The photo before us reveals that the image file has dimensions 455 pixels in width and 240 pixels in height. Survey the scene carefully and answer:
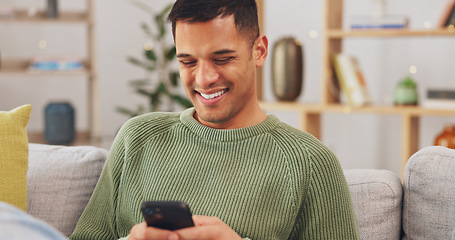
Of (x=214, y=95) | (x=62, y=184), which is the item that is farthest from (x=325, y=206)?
(x=62, y=184)

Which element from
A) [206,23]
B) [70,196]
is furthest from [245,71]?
[70,196]

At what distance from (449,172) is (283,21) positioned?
2817 mm

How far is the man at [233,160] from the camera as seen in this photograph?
3.67 ft

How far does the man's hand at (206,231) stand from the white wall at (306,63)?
274 centimetres

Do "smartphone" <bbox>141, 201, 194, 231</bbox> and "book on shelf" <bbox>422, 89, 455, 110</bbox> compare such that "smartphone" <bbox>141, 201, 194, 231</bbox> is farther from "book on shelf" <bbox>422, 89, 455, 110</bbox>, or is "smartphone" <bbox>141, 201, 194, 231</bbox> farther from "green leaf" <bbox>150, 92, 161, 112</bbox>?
"green leaf" <bbox>150, 92, 161, 112</bbox>

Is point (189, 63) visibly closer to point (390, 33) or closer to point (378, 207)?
point (378, 207)

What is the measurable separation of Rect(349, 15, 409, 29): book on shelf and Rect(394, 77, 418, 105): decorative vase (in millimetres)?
279

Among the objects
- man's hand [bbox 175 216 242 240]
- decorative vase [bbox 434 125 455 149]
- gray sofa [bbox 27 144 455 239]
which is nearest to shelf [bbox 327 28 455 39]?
decorative vase [bbox 434 125 455 149]

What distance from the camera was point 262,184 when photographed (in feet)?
3.78

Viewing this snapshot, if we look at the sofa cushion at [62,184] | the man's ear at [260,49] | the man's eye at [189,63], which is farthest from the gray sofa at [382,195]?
the man's eye at [189,63]

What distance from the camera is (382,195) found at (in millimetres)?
1348

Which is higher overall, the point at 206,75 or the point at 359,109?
the point at 206,75

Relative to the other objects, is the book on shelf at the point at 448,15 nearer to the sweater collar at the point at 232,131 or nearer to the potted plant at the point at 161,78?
the potted plant at the point at 161,78

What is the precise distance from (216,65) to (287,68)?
2.06m
